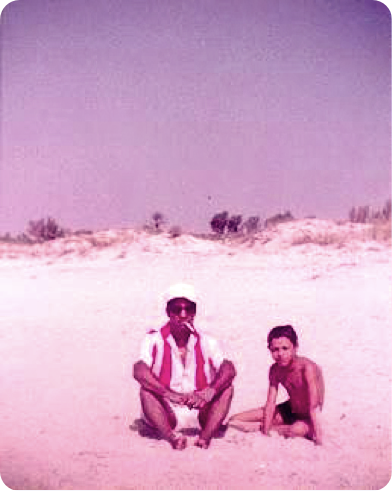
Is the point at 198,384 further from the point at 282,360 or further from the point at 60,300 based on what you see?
the point at 60,300

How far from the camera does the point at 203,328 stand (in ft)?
28.2

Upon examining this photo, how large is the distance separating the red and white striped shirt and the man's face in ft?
0.45

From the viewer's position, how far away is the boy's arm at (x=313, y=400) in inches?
200

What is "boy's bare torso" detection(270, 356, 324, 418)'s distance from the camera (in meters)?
5.27

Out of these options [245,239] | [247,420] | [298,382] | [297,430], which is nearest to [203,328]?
[247,420]

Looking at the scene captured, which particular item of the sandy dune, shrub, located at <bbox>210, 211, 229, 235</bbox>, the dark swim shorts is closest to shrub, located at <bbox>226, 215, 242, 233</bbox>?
shrub, located at <bbox>210, 211, 229, 235</bbox>

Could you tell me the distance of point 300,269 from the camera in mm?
11656

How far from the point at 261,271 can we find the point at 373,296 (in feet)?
9.01

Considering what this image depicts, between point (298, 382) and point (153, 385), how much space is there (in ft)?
3.34

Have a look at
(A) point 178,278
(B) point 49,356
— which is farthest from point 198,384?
(A) point 178,278

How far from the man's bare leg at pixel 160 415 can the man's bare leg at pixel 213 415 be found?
0.43 feet

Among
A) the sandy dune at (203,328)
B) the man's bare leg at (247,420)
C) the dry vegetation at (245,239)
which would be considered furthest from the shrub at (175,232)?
the man's bare leg at (247,420)

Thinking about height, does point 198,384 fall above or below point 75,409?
above

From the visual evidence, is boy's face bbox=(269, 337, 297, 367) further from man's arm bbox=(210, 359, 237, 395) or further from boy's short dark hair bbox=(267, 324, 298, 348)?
man's arm bbox=(210, 359, 237, 395)
